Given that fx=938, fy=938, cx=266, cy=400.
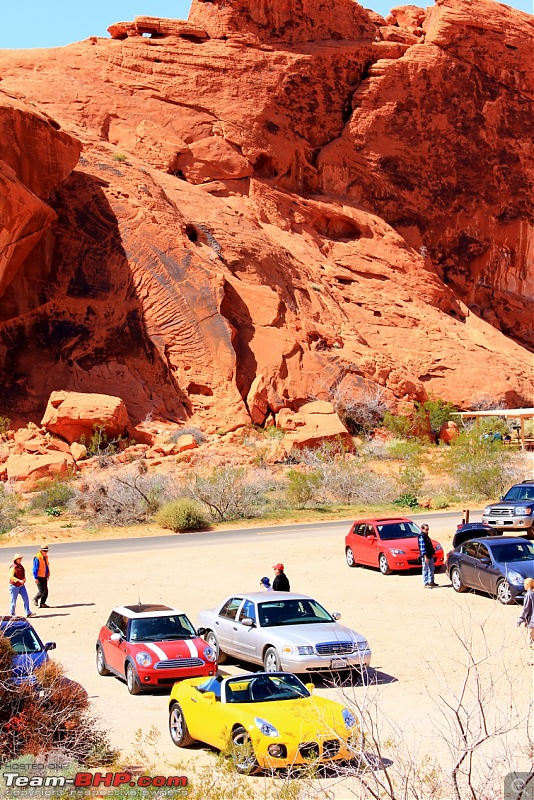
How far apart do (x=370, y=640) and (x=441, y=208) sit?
2082 inches

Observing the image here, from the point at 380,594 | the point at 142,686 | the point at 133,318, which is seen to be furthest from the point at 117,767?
the point at 133,318

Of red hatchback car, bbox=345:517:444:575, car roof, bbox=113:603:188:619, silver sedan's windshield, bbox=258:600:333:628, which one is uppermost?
car roof, bbox=113:603:188:619

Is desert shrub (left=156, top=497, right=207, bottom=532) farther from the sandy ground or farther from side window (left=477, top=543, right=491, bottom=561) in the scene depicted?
side window (left=477, top=543, right=491, bottom=561)

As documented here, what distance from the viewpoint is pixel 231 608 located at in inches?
553

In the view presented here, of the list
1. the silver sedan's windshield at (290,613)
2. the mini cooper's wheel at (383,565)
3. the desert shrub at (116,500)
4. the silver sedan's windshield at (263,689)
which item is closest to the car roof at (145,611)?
the silver sedan's windshield at (290,613)

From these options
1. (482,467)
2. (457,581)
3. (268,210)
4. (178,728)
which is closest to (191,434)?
(482,467)

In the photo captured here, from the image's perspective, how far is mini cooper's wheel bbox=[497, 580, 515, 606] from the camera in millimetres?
16984

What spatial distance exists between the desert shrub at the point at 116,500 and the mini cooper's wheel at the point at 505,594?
16.7 m

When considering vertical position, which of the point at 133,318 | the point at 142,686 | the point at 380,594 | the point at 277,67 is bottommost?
the point at 380,594

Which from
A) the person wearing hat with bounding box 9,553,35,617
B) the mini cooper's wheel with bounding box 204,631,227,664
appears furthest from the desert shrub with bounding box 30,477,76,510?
the mini cooper's wheel with bounding box 204,631,227,664

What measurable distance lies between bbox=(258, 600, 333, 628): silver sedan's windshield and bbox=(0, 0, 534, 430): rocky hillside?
28.2 metres

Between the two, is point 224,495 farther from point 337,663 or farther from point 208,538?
point 337,663

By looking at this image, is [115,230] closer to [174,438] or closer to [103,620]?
[174,438]

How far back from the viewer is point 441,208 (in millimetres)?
64062
